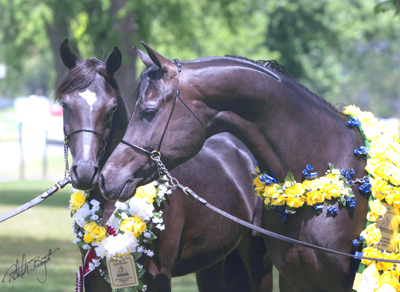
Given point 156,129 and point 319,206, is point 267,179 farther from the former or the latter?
point 156,129

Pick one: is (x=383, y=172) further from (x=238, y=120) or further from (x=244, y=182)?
(x=244, y=182)

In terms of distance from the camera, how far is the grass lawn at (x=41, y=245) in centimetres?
612

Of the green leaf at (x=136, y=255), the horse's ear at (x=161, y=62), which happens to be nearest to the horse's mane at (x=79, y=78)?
the horse's ear at (x=161, y=62)

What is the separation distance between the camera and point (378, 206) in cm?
264

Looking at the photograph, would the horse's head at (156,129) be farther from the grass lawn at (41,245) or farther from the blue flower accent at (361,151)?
the grass lawn at (41,245)

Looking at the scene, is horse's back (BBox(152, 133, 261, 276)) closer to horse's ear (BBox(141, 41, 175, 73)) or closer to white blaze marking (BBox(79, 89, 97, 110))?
white blaze marking (BBox(79, 89, 97, 110))

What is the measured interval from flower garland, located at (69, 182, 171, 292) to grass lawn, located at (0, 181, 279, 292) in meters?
0.52

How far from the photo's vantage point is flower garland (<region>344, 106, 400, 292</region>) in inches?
102

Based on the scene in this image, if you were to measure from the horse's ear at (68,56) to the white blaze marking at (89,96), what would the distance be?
1.19 ft

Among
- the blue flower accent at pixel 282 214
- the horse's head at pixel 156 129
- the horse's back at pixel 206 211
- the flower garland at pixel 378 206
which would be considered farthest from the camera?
the horse's back at pixel 206 211

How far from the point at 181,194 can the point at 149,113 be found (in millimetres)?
1022

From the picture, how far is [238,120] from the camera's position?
8.50 feet

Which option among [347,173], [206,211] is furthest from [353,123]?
[206,211]

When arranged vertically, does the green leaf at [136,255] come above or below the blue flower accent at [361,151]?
below
